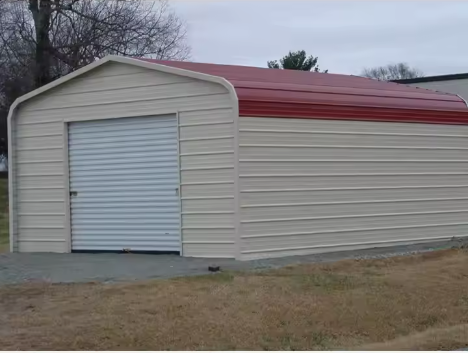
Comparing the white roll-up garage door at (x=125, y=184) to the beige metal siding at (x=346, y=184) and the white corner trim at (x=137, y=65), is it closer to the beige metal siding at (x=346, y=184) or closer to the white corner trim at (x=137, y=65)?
the white corner trim at (x=137, y=65)

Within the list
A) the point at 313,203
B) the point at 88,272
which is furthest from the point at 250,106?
the point at 88,272

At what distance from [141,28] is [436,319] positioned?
29991mm

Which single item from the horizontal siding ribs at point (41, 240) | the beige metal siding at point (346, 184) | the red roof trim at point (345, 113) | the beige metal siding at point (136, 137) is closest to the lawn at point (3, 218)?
the horizontal siding ribs at point (41, 240)

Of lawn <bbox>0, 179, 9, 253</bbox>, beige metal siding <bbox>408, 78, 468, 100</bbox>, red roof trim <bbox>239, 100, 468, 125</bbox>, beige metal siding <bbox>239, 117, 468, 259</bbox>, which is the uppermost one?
beige metal siding <bbox>408, 78, 468, 100</bbox>

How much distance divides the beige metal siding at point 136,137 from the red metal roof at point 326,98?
0.63 meters

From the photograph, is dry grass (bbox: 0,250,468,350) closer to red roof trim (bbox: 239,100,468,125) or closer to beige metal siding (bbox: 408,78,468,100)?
red roof trim (bbox: 239,100,468,125)

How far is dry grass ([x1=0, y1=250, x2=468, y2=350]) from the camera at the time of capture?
8750 mm

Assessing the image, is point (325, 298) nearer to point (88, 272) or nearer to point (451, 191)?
point (88, 272)

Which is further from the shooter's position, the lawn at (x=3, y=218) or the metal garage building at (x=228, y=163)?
the lawn at (x=3, y=218)

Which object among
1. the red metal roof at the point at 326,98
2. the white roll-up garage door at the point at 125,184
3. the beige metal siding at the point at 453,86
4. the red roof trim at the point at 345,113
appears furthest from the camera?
the beige metal siding at the point at 453,86

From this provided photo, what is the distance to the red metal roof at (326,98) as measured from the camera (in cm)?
1448

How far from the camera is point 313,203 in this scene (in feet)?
49.4

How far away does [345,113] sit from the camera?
15570mm

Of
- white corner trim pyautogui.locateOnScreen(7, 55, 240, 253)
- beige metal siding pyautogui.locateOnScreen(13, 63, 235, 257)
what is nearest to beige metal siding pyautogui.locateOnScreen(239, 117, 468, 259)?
white corner trim pyautogui.locateOnScreen(7, 55, 240, 253)
